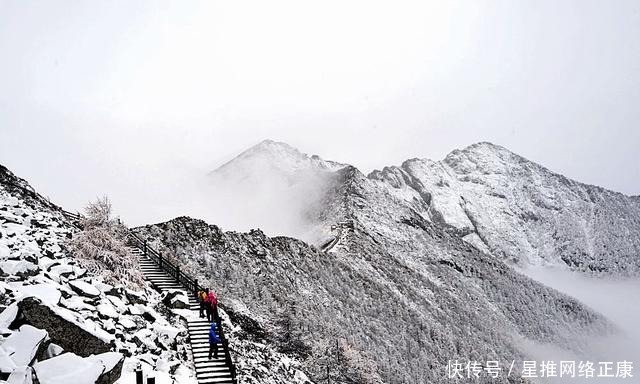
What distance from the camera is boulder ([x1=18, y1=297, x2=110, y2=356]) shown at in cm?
1429

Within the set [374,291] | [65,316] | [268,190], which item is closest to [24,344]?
[65,316]

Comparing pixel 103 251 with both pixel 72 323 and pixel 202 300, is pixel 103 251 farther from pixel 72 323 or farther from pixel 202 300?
pixel 72 323

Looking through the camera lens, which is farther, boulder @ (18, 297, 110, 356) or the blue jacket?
the blue jacket

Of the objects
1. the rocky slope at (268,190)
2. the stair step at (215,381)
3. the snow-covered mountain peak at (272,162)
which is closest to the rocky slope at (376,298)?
the stair step at (215,381)

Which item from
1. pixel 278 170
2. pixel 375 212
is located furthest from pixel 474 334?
pixel 278 170

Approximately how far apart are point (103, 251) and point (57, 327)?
8.61m

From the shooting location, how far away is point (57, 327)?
47.8 ft

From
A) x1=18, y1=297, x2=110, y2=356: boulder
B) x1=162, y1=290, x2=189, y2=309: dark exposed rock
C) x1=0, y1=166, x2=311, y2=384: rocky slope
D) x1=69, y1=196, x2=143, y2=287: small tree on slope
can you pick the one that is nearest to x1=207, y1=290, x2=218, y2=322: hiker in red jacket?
x1=0, y1=166, x2=311, y2=384: rocky slope

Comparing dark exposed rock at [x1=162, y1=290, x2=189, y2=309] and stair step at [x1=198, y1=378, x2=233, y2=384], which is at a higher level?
dark exposed rock at [x1=162, y1=290, x2=189, y2=309]

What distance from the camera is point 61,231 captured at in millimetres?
24438

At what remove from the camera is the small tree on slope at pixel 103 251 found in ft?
72.4

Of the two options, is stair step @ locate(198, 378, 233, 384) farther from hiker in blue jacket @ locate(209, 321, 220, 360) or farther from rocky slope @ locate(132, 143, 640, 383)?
rocky slope @ locate(132, 143, 640, 383)

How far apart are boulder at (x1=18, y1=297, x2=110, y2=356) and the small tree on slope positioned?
7.05 m

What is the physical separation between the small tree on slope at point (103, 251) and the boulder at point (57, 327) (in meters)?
7.05
